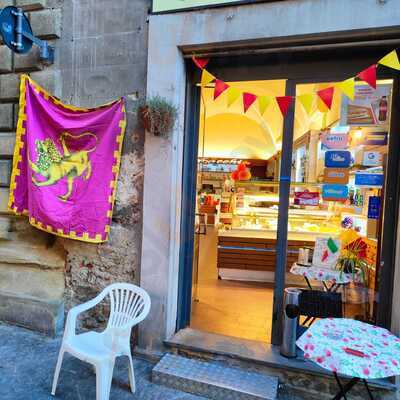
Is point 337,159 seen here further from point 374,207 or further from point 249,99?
point 249,99

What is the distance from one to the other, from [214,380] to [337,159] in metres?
2.26

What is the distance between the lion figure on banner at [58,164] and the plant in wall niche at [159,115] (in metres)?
0.77

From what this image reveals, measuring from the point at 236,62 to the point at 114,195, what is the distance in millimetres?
1767

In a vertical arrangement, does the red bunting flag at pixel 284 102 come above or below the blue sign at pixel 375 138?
above

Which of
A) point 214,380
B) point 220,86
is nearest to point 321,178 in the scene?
point 220,86

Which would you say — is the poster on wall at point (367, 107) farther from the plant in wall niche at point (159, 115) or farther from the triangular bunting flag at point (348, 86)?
the plant in wall niche at point (159, 115)

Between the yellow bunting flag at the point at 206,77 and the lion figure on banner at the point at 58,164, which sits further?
the lion figure on banner at the point at 58,164

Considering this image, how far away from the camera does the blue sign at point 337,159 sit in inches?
115

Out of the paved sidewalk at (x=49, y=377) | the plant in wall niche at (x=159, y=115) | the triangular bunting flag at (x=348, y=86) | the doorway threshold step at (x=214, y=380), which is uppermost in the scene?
the triangular bunting flag at (x=348, y=86)

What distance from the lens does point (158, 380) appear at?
267cm

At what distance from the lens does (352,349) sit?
1.79m

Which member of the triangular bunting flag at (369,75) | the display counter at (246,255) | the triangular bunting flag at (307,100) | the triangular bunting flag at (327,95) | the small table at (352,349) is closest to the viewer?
the small table at (352,349)

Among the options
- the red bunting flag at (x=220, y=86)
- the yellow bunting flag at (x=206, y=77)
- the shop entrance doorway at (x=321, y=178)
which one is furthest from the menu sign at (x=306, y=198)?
the yellow bunting flag at (x=206, y=77)

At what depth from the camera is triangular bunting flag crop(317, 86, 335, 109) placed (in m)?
2.61
